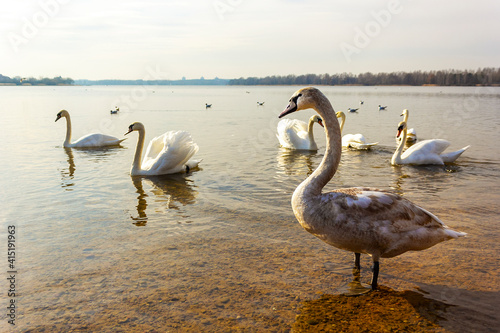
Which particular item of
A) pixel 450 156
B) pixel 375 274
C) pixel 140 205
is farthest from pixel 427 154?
pixel 375 274

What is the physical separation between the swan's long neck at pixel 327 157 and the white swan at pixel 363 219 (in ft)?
0.04

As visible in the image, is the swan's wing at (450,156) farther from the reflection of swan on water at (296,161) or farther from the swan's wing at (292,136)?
the swan's wing at (292,136)

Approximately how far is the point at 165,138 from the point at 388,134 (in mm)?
12581

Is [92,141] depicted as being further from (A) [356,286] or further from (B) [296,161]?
(A) [356,286]

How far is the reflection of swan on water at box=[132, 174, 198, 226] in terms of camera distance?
7.67 metres

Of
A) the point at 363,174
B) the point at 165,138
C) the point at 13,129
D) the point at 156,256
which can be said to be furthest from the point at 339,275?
the point at 13,129

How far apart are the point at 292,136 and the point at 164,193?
6920 millimetres

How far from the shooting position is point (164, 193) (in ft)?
29.0

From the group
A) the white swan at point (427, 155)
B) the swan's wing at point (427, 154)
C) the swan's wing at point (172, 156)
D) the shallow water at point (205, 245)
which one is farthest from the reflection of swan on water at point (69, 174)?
the swan's wing at point (427, 154)

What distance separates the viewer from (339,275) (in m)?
4.82

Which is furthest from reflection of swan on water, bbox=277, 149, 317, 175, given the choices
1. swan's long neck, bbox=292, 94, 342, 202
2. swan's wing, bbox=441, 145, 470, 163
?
swan's long neck, bbox=292, 94, 342, 202

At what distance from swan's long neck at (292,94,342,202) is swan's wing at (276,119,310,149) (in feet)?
32.6

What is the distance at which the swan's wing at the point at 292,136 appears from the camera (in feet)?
47.9

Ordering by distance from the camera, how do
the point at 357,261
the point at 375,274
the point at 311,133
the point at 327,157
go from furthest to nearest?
the point at 311,133 < the point at 357,261 < the point at 327,157 < the point at 375,274
